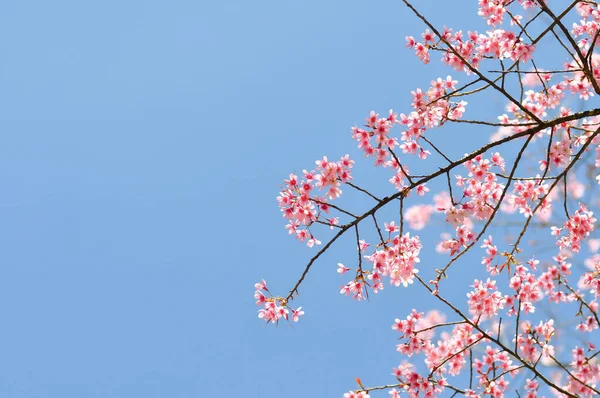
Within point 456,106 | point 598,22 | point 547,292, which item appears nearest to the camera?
point 456,106

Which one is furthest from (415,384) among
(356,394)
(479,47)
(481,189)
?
(479,47)

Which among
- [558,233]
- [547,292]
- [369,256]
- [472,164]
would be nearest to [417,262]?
[369,256]

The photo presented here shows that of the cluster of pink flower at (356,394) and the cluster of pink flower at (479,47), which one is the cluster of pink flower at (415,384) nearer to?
the cluster of pink flower at (356,394)

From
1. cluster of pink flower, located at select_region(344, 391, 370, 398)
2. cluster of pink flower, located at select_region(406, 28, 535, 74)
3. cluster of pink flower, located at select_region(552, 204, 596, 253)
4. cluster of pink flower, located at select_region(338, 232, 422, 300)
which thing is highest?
cluster of pink flower, located at select_region(406, 28, 535, 74)

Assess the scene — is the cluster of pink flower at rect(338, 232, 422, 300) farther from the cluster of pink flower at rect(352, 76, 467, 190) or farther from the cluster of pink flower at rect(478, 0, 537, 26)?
the cluster of pink flower at rect(478, 0, 537, 26)

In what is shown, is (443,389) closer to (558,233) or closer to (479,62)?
(558,233)

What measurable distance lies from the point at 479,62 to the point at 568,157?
131 cm

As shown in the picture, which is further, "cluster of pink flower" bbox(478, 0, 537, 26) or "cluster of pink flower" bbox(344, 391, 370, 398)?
"cluster of pink flower" bbox(478, 0, 537, 26)

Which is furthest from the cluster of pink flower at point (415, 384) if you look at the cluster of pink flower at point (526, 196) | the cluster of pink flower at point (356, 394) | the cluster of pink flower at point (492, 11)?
the cluster of pink flower at point (492, 11)

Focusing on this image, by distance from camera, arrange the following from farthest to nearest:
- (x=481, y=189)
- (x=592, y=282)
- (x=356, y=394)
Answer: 1. (x=592, y=282)
2. (x=481, y=189)
3. (x=356, y=394)

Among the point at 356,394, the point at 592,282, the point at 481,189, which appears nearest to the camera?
the point at 356,394

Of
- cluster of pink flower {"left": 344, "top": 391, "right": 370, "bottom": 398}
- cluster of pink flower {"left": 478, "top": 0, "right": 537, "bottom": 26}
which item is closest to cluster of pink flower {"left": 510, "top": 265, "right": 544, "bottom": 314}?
cluster of pink flower {"left": 344, "top": 391, "right": 370, "bottom": 398}

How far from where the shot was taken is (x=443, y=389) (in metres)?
5.01

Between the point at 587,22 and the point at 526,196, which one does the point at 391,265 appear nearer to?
the point at 526,196
